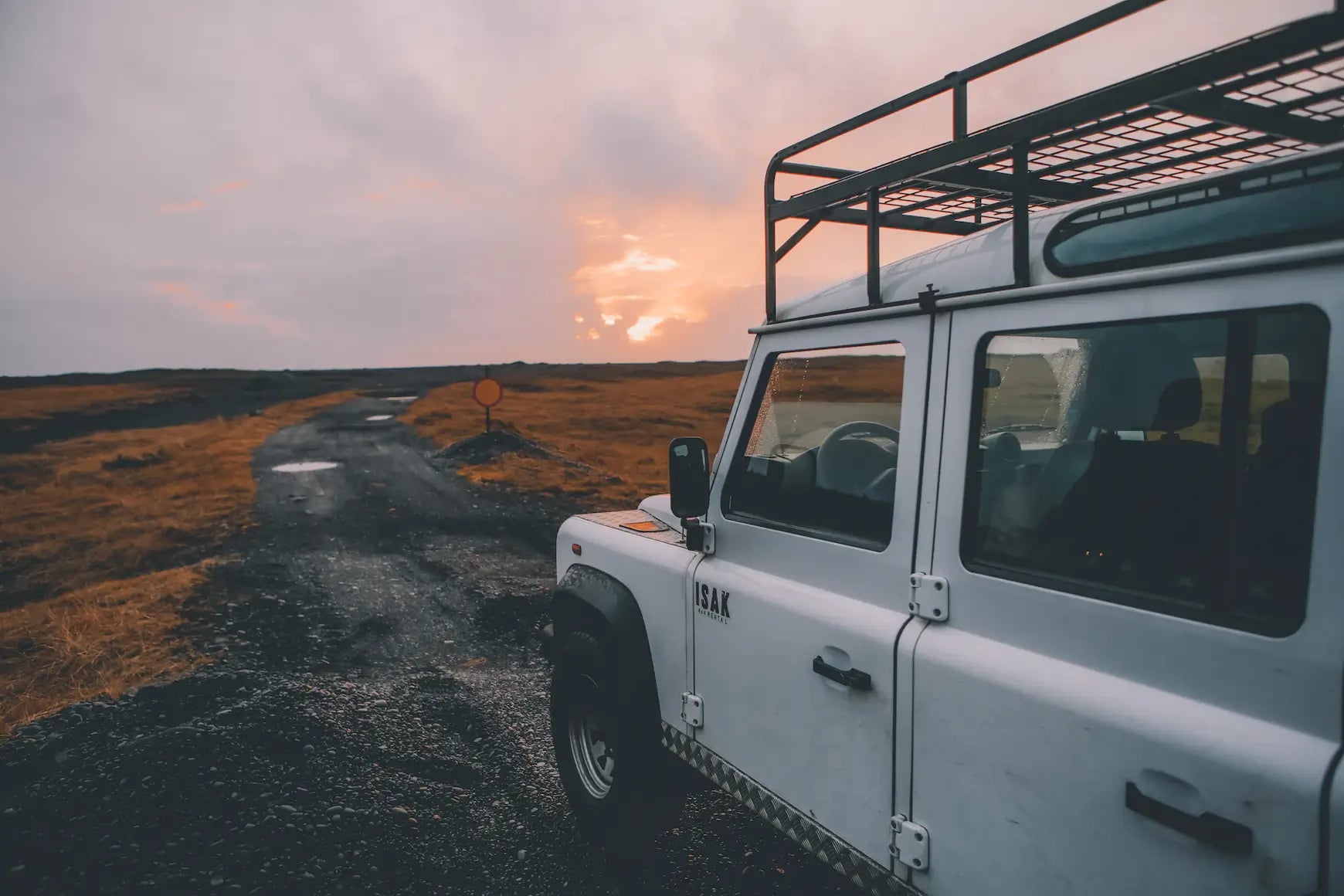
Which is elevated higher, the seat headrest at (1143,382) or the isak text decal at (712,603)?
the seat headrest at (1143,382)

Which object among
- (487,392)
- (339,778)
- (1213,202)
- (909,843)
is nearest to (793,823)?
(909,843)

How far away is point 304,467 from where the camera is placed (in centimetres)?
1691

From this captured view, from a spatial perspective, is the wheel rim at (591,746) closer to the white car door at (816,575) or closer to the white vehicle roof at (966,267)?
the white car door at (816,575)

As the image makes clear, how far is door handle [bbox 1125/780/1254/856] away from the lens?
1.38m

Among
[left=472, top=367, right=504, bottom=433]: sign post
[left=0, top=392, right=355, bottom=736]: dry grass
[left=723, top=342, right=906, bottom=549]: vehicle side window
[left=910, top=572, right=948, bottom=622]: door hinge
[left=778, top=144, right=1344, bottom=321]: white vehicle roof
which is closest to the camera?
[left=778, top=144, right=1344, bottom=321]: white vehicle roof

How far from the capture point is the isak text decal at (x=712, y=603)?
8.81ft

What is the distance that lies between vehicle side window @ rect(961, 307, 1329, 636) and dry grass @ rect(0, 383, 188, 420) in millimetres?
43769

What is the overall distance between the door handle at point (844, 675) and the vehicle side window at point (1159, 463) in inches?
16.9

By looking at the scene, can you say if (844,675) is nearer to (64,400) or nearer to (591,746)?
(591,746)

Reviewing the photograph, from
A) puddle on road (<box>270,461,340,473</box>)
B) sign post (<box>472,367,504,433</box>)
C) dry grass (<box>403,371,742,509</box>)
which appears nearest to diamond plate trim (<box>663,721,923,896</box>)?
dry grass (<box>403,371,742,509</box>)

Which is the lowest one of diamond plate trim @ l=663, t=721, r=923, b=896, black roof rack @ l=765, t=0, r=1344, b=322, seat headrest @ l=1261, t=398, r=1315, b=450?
diamond plate trim @ l=663, t=721, r=923, b=896

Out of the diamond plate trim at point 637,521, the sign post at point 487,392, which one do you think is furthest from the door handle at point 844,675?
the sign post at point 487,392

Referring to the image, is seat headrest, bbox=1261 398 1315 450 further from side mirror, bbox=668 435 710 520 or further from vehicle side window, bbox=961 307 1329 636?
side mirror, bbox=668 435 710 520

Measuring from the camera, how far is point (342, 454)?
1873 cm
